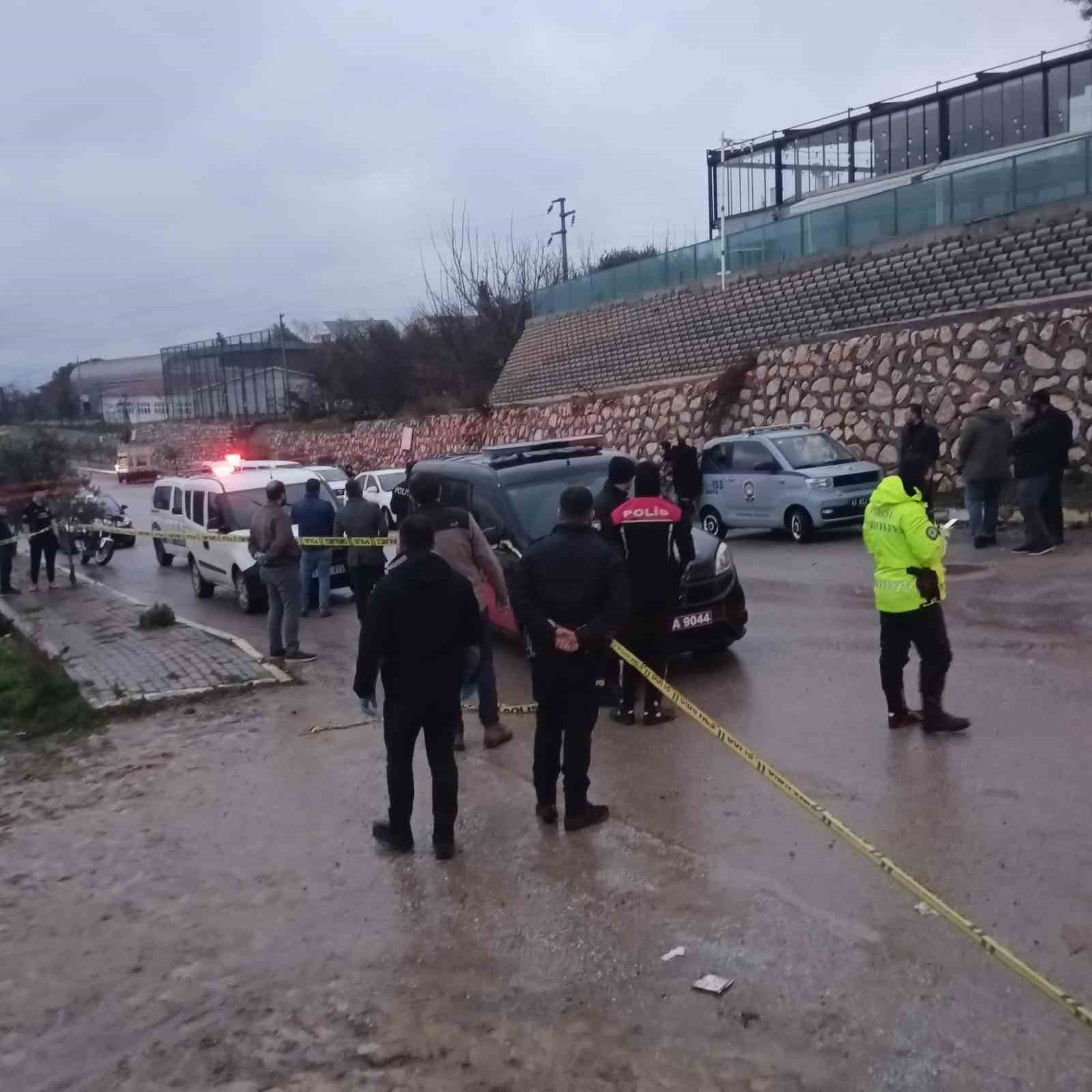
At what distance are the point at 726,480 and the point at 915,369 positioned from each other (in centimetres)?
437

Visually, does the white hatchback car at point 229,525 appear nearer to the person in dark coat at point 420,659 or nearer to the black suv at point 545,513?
the black suv at point 545,513

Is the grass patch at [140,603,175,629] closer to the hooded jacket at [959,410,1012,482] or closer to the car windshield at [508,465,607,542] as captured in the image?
the car windshield at [508,465,607,542]

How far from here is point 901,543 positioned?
25.2 feet

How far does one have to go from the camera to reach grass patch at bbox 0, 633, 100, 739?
10531 millimetres

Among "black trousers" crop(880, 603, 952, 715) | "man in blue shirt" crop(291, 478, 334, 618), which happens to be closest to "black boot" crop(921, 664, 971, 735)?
"black trousers" crop(880, 603, 952, 715)

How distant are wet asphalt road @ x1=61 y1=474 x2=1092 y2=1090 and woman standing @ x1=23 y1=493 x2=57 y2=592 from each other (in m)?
9.90

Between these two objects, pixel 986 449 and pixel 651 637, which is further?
pixel 986 449

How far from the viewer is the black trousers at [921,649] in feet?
25.5

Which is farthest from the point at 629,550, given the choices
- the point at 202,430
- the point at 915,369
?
the point at 202,430

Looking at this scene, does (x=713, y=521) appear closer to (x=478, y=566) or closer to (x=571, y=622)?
(x=478, y=566)

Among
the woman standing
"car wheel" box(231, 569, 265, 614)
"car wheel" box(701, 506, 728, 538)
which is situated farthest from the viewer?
"car wheel" box(701, 506, 728, 538)

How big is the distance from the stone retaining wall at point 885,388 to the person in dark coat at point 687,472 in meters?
4.05

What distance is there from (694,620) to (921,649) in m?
2.69

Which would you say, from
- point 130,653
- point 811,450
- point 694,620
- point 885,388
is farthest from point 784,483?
point 130,653
